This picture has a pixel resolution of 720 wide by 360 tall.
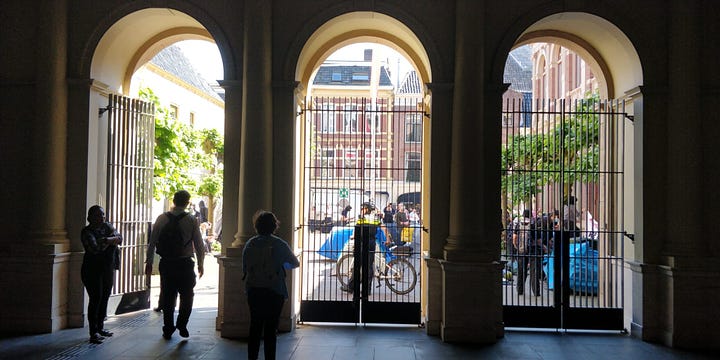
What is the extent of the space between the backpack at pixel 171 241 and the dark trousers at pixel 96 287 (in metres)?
0.70

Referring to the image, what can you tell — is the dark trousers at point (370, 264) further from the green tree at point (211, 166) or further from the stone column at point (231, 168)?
the green tree at point (211, 166)

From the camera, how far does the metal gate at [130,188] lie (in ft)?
32.3

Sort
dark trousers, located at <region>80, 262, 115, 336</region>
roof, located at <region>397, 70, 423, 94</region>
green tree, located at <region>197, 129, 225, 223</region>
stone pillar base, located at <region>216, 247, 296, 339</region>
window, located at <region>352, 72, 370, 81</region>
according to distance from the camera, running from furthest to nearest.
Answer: window, located at <region>352, 72, 370, 81</region> < roof, located at <region>397, 70, 423, 94</region> < green tree, located at <region>197, 129, 225, 223</region> < stone pillar base, located at <region>216, 247, 296, 339</region> < dark trousers, located at <region>80, 262, 115, 336</region>

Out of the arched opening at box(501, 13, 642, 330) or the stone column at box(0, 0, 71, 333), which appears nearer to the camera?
the stone column at box(0, 0, 71, 333)

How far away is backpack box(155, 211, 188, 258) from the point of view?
320 inches

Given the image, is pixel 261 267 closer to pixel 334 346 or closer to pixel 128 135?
pixel 334 346

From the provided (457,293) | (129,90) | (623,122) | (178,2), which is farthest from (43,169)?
(623,122)

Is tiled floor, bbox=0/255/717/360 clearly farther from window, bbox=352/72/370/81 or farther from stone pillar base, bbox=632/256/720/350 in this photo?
window, bbox=352/72/370/81

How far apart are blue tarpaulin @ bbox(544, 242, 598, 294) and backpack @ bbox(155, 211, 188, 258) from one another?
214 inches

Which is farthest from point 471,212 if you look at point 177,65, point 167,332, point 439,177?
point 177,65

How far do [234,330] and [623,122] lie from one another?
6.52 metres

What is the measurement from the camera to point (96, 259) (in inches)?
309

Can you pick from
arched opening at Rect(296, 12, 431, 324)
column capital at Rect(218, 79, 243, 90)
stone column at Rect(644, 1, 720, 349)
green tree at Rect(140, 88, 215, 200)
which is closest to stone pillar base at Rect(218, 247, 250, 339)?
arched opening at Rect(296, 12, 431, 324)

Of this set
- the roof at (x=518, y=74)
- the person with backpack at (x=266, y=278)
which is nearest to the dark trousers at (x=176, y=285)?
the person with backpack at (x=266, y=278)
